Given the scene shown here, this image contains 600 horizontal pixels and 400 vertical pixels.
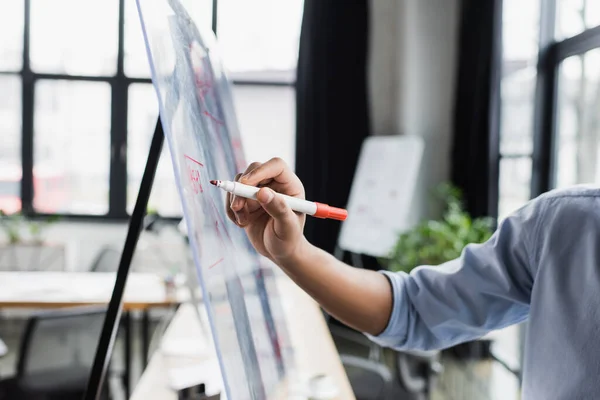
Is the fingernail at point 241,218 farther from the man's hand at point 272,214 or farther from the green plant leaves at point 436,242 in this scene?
the green plant leaves at point 436,242

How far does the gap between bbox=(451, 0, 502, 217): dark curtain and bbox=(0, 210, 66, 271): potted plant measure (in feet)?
10.7

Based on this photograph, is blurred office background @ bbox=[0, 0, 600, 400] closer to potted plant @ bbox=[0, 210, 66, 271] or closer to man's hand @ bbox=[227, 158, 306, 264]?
potted plant @ bbox=[0, 210, 66, 271]

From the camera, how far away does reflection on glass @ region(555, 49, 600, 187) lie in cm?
272

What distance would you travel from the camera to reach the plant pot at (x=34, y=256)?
174 inches

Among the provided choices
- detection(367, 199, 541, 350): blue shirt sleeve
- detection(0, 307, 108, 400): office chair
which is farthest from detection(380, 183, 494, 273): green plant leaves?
detection(367, 199, 541, 350): blue shirt sleeve

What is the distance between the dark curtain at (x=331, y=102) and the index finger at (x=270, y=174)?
3.66 meters

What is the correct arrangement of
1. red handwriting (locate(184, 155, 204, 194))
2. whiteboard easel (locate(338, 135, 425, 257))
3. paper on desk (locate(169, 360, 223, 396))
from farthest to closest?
whiteboard easel (locate(338, 135, 425, 257))
paper on desk (locate(169, 360, 223, 396))
red handwriting (locate(184, 155, 204, 194))

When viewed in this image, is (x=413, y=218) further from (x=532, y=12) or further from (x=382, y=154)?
(x=532, y=12)

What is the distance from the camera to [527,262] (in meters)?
0.85

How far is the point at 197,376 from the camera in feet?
4.59

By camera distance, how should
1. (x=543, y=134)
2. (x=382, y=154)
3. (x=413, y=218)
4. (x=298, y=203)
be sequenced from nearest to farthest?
1. (x=298, y=203)
2. (x=543, y=134)
3. (x=382, y=154)
4. (x=413, y=218)

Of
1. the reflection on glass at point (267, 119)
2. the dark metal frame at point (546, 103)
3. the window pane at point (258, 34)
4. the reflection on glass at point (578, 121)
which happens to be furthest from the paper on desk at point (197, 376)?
the window pane at point (258, 34)

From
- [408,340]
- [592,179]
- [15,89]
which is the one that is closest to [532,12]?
[592,179]

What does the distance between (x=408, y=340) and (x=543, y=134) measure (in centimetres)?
273
